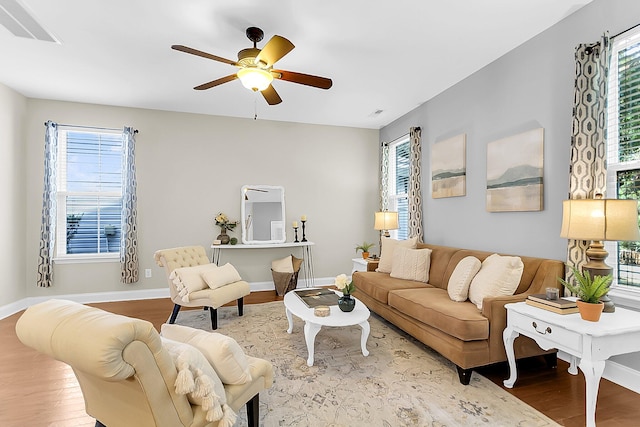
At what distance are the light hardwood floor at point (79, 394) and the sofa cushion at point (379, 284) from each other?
1.10 m

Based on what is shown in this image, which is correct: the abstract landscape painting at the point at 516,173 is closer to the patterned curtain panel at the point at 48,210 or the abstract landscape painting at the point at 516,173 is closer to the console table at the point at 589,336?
the console table at the point at 589,336

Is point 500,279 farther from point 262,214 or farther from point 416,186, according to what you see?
point 262,214

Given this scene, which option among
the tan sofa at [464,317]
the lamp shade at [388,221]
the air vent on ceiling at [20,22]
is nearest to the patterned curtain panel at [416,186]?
the lamp shade at [388,221]

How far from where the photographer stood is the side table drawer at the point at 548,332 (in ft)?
6.10

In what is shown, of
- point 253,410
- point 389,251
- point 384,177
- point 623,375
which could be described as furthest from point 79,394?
point 384,177

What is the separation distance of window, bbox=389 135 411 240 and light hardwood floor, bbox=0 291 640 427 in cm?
285

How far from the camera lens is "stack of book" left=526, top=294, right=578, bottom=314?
2072 millimetres

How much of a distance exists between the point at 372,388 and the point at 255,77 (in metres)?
2.61

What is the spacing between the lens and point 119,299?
4.79 metres

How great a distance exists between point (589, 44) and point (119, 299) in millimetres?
6159

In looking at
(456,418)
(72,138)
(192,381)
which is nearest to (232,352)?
(192,381)

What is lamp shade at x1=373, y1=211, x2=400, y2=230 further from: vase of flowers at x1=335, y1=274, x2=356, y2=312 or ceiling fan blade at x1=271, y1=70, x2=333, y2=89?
ceiling fan blade at x1=271, y1=70, x2=333, y2=89

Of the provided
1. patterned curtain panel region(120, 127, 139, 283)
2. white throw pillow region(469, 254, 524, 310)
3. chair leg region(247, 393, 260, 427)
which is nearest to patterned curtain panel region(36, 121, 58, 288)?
patterned curtain panel region(120, 127, 139, 283)

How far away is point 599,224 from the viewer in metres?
2.06
